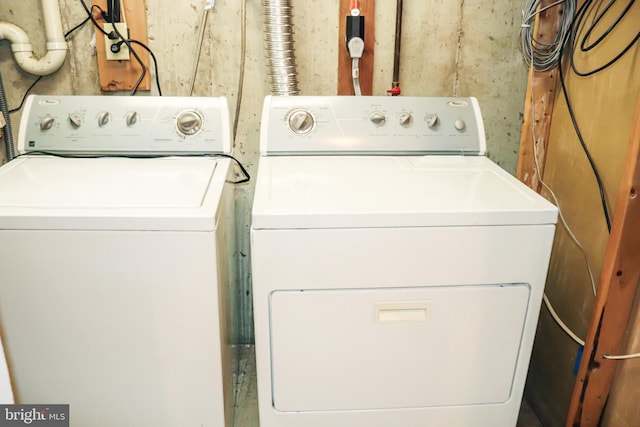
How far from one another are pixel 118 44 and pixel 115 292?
1.05m

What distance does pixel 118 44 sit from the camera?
1.84 meters

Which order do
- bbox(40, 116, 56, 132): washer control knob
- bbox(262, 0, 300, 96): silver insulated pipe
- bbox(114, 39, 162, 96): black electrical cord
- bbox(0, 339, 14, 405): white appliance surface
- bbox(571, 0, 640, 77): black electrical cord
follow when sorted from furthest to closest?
bbox(114, 39, 162, 96): black electrical cord → bbox(262, 0, 300, 96): silver insulated pipe → bbox(40, 116, 56, 132): washer control knob → bbox(571, 0, 640, 77): black electrical cord → bbox(0, 339, 14, 405): white appliance surface

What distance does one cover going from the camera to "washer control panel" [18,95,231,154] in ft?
5.23

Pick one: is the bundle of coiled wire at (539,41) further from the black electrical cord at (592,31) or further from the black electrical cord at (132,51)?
the black electrical cord at (132,51)

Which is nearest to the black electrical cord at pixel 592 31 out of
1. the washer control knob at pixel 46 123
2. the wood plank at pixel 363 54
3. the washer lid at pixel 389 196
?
the washer lid at pixel 389 196

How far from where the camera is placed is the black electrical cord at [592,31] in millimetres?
1352

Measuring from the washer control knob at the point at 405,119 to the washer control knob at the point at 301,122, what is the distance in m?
0.28

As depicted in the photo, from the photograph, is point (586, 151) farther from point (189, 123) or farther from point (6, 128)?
point (6, 128)

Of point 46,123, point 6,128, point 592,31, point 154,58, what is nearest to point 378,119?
point 592,31

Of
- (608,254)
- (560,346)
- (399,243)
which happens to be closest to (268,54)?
(399,243)

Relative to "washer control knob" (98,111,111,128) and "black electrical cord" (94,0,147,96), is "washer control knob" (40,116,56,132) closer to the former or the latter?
"washer control knob" (98,111,111,128)

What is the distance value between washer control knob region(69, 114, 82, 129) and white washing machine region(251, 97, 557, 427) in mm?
615

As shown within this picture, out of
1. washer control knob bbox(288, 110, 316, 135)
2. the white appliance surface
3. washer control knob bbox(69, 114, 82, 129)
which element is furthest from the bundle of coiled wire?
the white appliance surface
